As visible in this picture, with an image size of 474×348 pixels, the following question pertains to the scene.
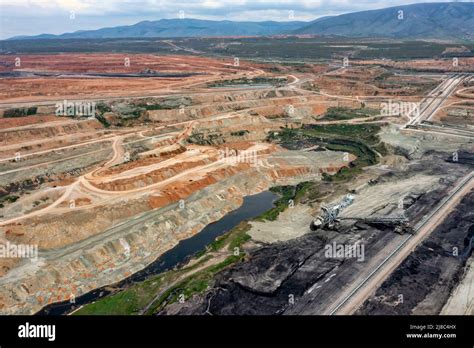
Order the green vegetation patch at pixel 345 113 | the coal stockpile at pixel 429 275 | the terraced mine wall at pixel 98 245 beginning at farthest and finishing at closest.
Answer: the green vegetation patch at pixel 345 113 < the terraced mine wall at pixel 98 245 < the coal stockpile at pixel 429 275

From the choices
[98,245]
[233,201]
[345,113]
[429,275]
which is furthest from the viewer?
[345,113]

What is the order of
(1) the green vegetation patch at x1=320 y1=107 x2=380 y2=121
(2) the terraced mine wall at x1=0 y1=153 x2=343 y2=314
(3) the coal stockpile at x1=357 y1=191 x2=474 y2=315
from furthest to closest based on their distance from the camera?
(1) the green vegetation patch at x1=320 y1=107 x2=380 y2=121, (2) the terraced mine wall at x1=0 y1=153 x2=343 y2=314, (3) the coal stockpile at x1=357 y1=191 x2=474 y2=315

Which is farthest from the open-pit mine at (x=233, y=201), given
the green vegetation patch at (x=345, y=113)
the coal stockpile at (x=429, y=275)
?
the green vegetation patch at (x=345, y=113)

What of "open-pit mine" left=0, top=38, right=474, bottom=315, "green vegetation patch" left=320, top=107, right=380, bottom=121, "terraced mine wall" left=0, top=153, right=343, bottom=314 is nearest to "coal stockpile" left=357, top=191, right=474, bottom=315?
"open-pit mine" left=0, top=38, right=474, bottom=315

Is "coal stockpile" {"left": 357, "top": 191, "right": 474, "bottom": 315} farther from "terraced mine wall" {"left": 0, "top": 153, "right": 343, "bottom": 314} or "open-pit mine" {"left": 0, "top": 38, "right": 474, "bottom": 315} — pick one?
"terraced mine wall" {"left": 0, "top": 153, "right": 343, "bottom": 314}

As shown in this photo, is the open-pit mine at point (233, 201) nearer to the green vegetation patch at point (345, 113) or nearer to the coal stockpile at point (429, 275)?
the coal stockpile at point (429, 275)

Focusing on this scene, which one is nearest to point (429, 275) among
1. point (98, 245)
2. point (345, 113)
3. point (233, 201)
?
point (233, 201)

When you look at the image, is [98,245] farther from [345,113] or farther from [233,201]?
[345,113]
